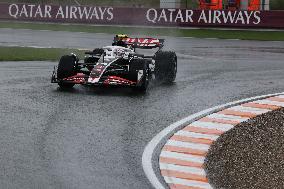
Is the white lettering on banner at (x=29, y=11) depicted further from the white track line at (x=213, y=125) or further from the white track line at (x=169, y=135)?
the white track line at (x=213, y=125)

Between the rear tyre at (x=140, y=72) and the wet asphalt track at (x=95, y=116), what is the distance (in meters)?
0.24

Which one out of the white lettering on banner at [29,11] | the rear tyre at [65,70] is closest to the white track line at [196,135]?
the rear tyre at [65,70]

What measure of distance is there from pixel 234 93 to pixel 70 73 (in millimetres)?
3466

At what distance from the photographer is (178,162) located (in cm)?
937

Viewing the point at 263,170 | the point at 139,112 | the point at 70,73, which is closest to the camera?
the point at 263,170

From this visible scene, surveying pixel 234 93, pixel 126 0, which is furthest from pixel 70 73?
pixel 126 0

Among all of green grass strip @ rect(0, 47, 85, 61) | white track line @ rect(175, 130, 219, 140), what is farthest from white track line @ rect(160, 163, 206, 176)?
green grass strip @ rect(0, 47, 85, 61)

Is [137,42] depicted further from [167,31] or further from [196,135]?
[167,31]

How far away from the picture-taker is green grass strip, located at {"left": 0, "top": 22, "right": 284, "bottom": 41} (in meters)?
32.3

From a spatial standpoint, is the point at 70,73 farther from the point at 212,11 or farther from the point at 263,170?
the point at 212,11

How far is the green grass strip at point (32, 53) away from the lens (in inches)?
858

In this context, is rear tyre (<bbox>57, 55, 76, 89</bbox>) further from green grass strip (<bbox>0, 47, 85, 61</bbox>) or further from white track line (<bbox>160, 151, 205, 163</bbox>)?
green grass strip (<bbox>0, 47, 85, 61</bbox>)

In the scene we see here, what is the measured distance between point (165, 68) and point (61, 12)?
21848mm

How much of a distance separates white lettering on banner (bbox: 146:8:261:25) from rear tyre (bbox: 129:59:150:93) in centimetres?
2016
